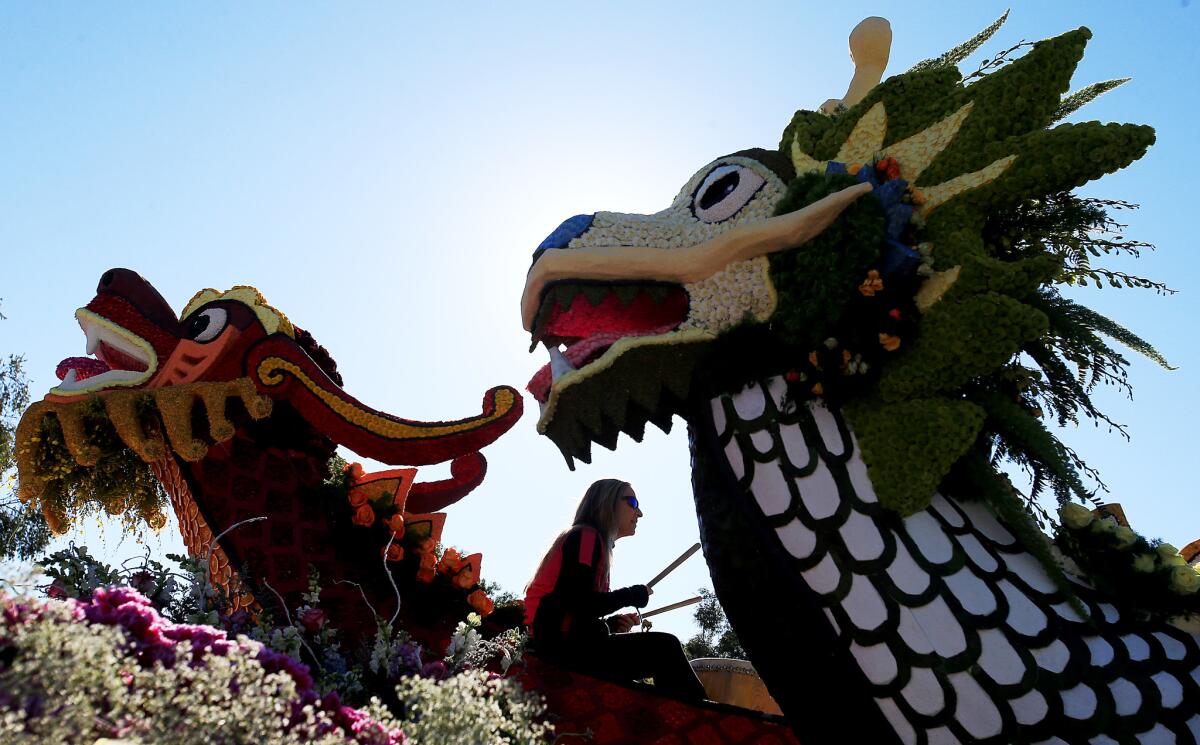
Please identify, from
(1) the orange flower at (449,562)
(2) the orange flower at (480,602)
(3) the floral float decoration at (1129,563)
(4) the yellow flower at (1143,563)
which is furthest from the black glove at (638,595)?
(4) the yellow flower at (1143,563)

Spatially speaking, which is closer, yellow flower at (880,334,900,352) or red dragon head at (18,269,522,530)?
yellow flower at (880,334,900,352)

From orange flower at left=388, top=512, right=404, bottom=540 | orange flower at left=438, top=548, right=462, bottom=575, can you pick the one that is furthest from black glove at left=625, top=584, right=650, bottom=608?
orange flower at left=388, top=512, right=404, bottom=540

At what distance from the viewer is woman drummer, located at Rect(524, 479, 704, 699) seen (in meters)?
3.53

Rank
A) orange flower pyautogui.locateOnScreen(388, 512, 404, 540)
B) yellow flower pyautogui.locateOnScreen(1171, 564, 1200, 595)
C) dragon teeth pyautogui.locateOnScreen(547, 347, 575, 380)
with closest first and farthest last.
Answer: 1. yellow flower pyautogui.locateOnScreen(1171, 564, 1200, 595)
2. dragon teeth pyautogui.locateOnScreen(547, 347, 575, 380)
3. orange flower pyautogui.locateOnScreen(388, 512, 404, 540)

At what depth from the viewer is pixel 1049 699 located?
7.61 ft

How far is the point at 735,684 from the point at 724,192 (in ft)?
7.23

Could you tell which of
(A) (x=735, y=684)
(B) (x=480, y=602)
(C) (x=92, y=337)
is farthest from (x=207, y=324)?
(A) (x=735, y=684)

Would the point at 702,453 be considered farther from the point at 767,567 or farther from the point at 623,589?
the point at 623,589

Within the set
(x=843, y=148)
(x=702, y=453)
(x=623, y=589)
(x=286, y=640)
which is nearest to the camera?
(x=286, y=640)

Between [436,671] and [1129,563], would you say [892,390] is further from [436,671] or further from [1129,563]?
[436,671]

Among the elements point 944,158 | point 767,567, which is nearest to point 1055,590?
point 767,567

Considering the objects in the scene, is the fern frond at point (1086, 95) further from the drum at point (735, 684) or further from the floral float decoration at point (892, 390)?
the drum at point (735, 684)

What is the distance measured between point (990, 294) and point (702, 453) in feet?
3.06

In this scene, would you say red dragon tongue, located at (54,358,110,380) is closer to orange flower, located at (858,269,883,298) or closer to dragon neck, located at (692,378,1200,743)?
dragon neck, located at (692,378,1200,743)
